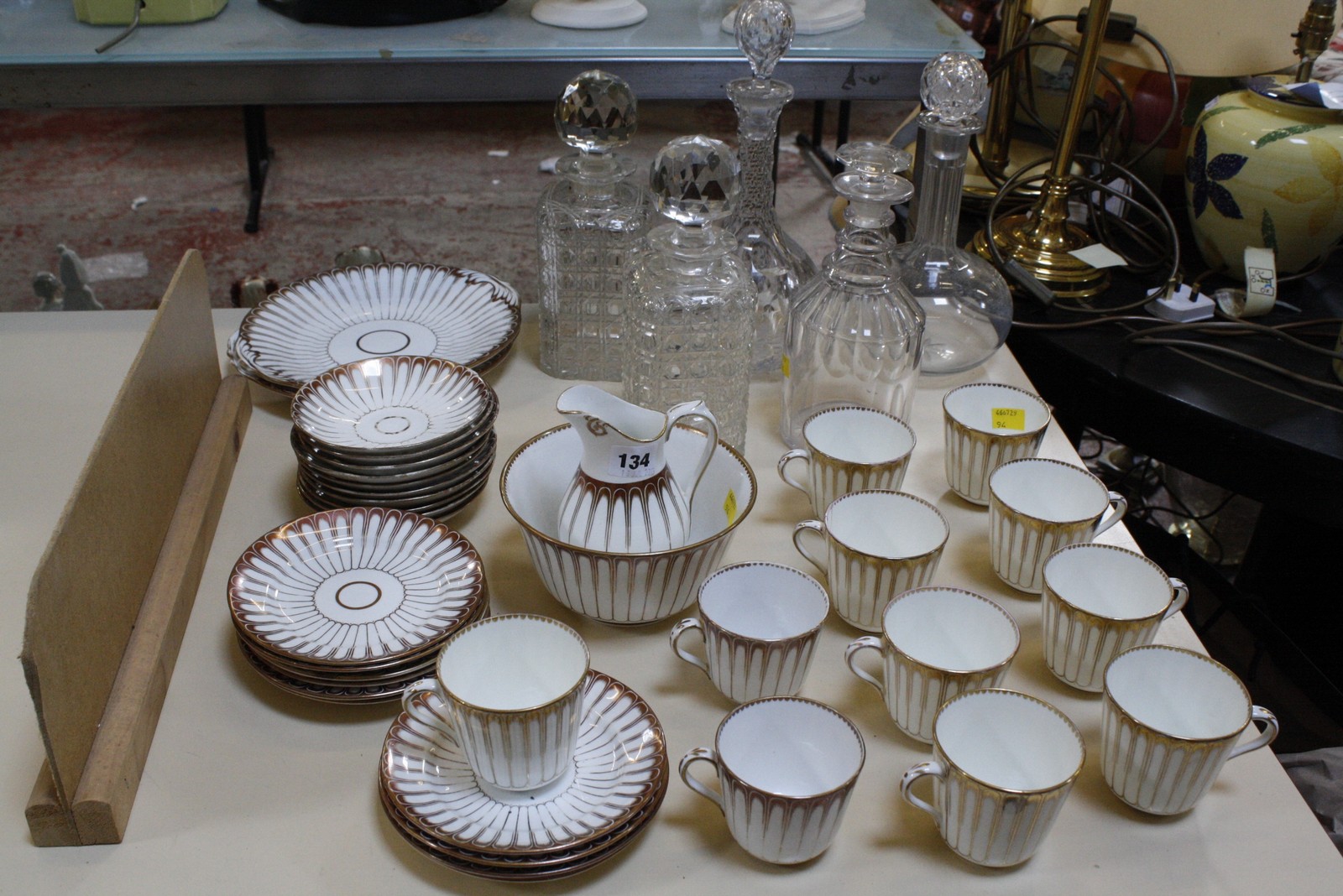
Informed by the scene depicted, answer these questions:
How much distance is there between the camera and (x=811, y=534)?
0.96 meters

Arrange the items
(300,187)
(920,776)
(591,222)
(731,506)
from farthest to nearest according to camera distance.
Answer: (300,187), (591,222), (731,506), (920,776)

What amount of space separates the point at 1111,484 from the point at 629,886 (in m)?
1.40

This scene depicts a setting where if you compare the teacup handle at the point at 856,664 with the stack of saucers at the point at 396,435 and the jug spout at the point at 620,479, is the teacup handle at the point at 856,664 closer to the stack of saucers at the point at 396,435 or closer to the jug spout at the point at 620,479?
the jug spout at the point at 620,479

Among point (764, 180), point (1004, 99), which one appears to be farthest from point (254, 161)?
point (764, 180)

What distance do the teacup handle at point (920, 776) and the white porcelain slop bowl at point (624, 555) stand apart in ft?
0.73

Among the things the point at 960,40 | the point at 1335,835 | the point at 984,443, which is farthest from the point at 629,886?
the point at 960,40

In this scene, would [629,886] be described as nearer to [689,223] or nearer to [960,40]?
[689,223]

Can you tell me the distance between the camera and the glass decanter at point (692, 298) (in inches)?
38.5

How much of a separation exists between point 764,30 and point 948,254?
1.07 ft

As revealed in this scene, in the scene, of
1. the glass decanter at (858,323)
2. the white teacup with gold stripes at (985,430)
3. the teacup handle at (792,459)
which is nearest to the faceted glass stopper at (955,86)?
the glass decanter at (858,323)

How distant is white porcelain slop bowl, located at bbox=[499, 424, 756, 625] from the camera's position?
828 mm

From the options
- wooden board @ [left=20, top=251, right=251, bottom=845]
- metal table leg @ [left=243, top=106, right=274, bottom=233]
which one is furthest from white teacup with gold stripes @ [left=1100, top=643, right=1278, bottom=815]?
metal table leg @ [left=243, top=106, right=274, bottom=233]

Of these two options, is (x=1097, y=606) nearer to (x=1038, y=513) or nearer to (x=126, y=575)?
(x=1038, y=513)

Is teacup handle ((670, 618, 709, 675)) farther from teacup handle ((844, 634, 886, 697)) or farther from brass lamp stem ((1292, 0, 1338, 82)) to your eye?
brass lamp stem ((1292, 0, 1338, 82))
